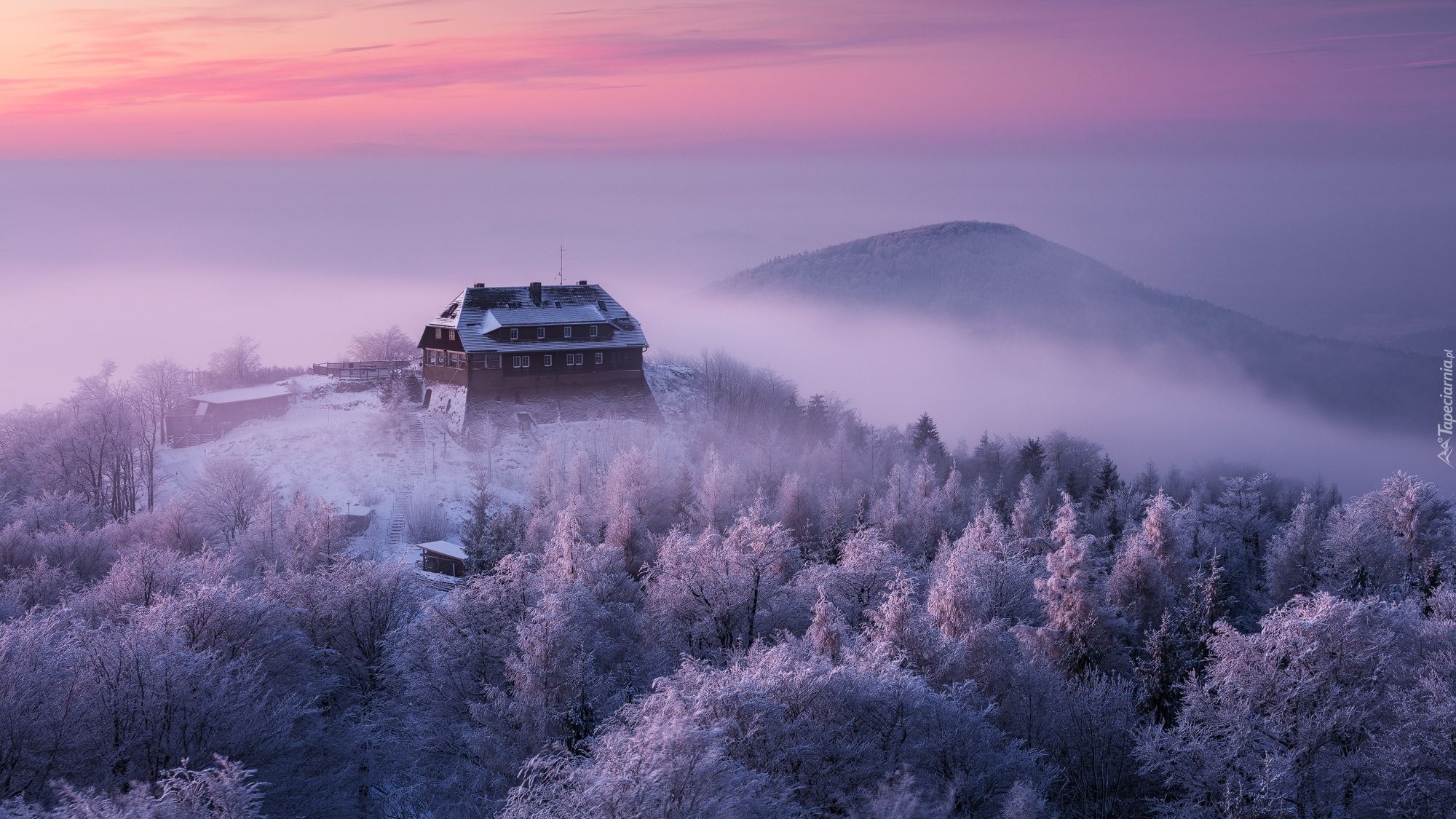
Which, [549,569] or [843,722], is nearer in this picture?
[843,722]

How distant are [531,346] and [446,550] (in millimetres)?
23119

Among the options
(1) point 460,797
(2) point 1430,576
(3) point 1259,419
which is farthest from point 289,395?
(3) point 1259,419

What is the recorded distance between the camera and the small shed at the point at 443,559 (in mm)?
56219

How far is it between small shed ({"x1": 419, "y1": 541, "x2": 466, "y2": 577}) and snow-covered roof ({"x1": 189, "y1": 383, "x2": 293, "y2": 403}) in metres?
26.8

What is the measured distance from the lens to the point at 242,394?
249 ft

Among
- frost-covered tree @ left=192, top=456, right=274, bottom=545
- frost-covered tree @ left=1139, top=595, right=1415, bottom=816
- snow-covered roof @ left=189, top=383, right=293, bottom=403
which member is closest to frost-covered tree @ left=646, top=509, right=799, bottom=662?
frost-covered tree @ left=1139, top=595, right=1415, bottom=816

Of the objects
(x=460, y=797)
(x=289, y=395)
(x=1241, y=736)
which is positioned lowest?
(x=460, y=797)

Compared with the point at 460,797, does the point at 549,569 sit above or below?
above

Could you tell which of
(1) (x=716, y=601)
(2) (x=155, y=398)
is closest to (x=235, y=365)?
(2) (x=155, y=398)

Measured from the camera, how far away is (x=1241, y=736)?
27.0m

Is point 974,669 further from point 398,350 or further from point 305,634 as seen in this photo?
point 398,350

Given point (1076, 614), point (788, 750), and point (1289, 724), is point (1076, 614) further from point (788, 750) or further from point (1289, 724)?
point (788, 750)

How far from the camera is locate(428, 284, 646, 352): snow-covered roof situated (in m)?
74.5

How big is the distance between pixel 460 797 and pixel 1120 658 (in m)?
27.3
